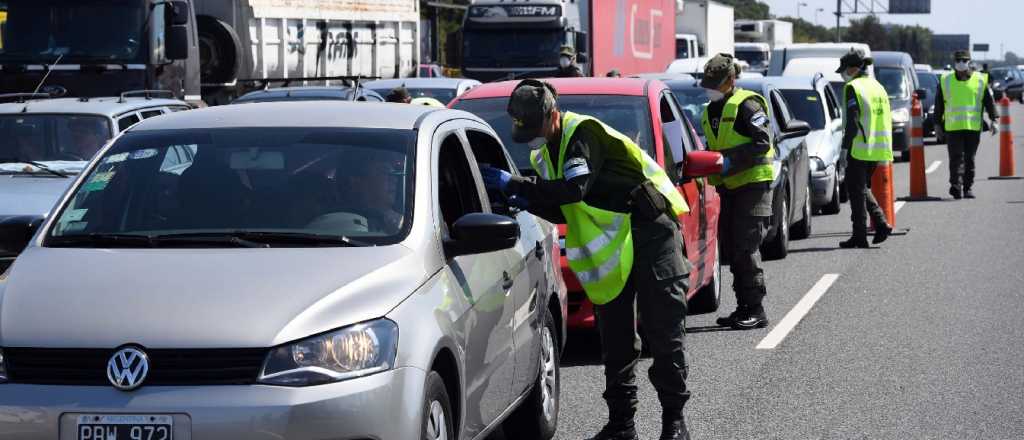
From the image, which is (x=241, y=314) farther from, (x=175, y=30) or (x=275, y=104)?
(x=175, y=30)

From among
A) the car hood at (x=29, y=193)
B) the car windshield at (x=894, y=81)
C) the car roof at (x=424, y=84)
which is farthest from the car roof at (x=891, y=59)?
the car hood at (x=29, y=193)

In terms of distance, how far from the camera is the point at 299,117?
647cm

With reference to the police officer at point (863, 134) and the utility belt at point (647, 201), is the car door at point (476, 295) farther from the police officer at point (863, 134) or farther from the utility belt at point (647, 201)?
the police officer at point (863, 134)

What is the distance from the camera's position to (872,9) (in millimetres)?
115312

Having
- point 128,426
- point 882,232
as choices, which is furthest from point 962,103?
point 128,426

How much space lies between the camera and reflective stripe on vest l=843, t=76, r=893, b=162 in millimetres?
15484

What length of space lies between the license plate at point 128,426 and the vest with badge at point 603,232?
2.50 meters

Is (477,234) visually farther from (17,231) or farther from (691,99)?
(691,99)

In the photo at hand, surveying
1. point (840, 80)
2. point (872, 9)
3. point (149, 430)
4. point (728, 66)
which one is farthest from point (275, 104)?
point (872, 9)

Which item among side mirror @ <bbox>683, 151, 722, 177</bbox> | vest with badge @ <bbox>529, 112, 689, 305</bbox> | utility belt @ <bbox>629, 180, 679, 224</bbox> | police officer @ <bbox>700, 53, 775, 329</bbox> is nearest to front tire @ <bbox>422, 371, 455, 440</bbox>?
vest with badge @ <bbox>529, 112, 689, 305</bbox>

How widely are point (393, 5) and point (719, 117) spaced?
18317 mm

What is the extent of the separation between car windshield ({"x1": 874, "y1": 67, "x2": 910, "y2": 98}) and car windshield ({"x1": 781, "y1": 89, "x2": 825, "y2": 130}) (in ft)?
35.8

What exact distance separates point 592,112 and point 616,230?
3.46 metres

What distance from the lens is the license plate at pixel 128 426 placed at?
482 centimetres
